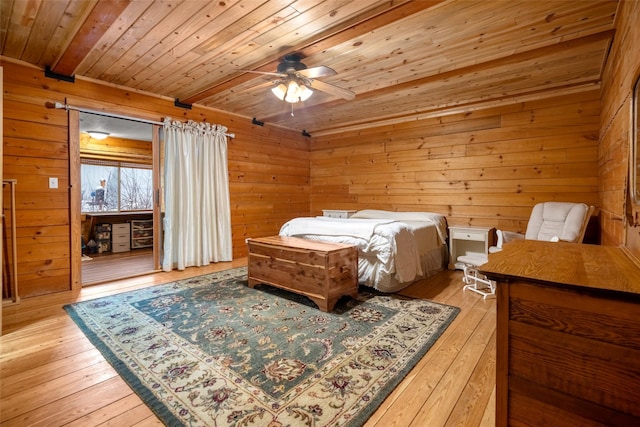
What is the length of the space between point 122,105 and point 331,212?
12.0 feet

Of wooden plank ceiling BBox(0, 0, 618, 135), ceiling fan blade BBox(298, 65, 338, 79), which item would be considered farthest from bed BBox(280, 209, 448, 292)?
wooden plank ceiling BBox(0, 0, 618, 135)

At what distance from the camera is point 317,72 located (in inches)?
101

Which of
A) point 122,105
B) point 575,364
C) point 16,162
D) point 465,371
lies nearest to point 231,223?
point 122,105

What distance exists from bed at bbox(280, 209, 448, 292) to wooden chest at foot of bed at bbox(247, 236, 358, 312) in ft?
0.84

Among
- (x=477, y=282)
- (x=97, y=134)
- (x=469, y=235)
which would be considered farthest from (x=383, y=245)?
(x=97, y=134)

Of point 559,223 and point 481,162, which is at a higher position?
point 481,162

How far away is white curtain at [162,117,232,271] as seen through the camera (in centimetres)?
409

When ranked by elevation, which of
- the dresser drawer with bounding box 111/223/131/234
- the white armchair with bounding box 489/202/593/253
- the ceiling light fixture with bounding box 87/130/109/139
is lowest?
the dresser drawer with bounding box 111/223/131/234

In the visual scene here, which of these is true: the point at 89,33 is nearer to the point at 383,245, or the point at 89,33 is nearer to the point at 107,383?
the point at 107,383

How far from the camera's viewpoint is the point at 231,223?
4.88m

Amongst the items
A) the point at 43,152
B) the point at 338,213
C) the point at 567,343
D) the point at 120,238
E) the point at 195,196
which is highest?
the point at 43,152

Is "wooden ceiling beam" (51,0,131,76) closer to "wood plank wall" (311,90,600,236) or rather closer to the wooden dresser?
the wooden dresser

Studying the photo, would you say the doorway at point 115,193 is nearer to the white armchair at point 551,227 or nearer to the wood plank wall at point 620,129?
the white armchair at point 551,227

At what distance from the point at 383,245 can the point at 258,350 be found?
1634mm
